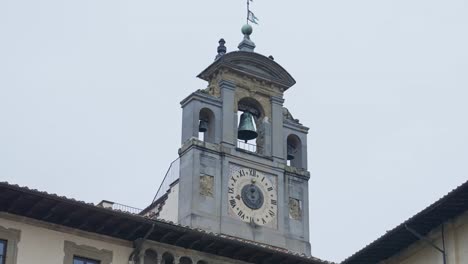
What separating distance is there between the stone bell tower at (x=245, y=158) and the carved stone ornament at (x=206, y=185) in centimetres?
4

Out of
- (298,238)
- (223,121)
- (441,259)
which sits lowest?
(441,259)

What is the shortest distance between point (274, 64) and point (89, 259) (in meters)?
16.9

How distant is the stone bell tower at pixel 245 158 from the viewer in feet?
162

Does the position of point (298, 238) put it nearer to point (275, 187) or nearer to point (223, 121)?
point (275, 187)

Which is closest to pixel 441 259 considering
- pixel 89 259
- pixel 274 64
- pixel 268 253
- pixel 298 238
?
pixel 268 253

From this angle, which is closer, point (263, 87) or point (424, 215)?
point (424, 215)

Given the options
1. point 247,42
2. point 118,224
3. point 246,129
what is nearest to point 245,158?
point 246,129

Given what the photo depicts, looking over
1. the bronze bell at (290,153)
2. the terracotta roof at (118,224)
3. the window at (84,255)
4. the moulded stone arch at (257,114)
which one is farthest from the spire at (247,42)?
the window at (84,255)

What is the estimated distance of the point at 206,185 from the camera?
49.6 metres

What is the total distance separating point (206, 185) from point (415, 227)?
16.3m

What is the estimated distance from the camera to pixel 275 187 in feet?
166

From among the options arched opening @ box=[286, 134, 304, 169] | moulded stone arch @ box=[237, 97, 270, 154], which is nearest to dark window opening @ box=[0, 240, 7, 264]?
moulded stone arch @ box=[237, 97, 270, 154]

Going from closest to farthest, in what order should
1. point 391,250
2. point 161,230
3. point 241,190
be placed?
1. point 391,250
2. point 161,230
3. point 241,190

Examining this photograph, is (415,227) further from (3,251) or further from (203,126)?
(203,126)
